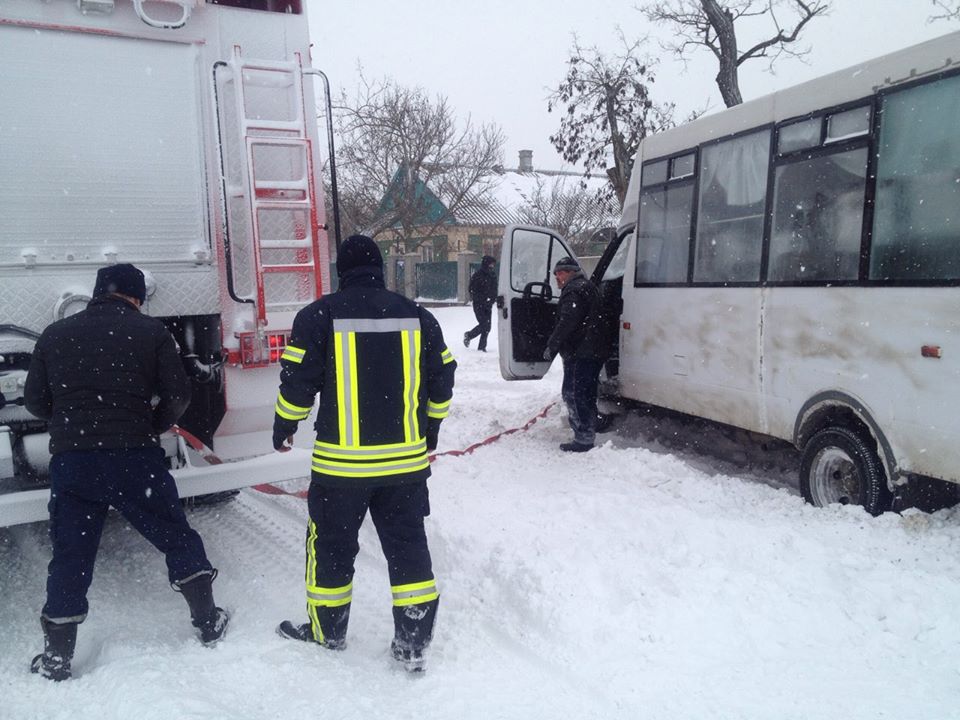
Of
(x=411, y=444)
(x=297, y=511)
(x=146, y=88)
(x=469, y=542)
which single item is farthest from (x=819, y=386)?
(x=146, y=88)

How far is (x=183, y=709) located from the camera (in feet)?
10.0

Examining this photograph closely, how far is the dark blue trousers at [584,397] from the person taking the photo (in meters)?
7.29

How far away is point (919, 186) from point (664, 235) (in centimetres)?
259

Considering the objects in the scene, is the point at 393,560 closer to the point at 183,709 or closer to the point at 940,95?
the point at 183,709

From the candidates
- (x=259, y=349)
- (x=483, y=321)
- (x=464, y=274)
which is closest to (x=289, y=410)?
(x=259, y=349)

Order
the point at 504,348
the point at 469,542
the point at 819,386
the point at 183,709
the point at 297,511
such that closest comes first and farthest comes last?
the point at 183,709 < the point at 469,542 < the point at 819,386 < the point at 297,511 < the point at 504,348

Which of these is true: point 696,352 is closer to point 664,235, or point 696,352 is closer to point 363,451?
point 664,235

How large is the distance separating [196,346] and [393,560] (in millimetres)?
2279

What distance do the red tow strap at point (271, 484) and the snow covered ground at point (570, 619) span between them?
46cm

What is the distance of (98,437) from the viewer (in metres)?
3.48

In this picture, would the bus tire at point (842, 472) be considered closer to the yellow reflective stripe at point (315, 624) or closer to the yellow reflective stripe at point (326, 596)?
the yellow reflective stripe at point (326, 596)

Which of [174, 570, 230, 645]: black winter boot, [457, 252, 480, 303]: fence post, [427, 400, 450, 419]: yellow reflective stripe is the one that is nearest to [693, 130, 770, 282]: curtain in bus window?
[427, 400, 450, 419]: yellow reflective stripe

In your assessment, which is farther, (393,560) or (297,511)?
(297,511)

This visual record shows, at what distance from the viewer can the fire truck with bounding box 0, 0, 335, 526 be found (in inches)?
165
